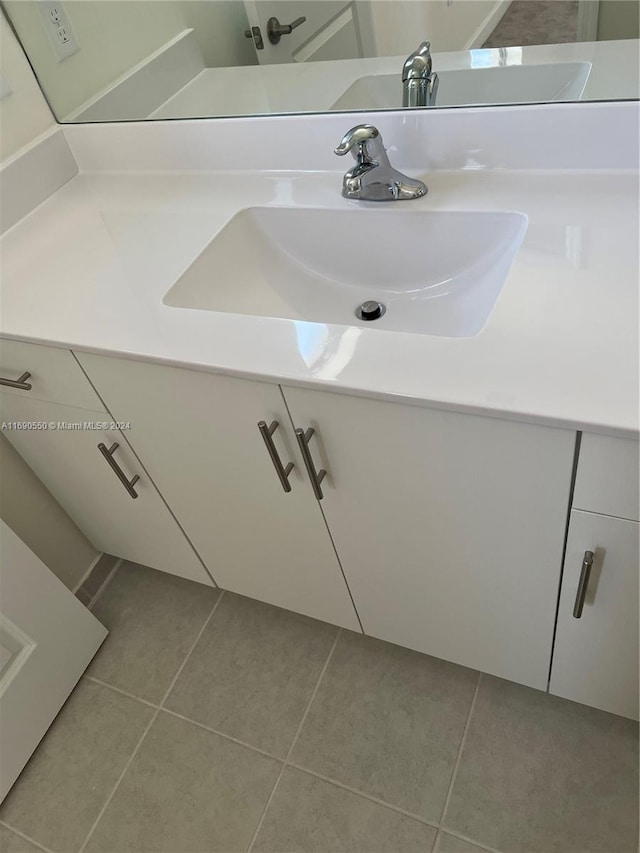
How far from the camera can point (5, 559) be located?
1.29 m

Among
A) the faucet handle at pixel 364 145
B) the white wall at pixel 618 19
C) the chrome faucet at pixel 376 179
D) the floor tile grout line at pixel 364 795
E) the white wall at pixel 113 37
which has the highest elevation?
the white wall at pixel 113 37

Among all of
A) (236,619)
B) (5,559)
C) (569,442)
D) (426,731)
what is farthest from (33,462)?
(569,442)

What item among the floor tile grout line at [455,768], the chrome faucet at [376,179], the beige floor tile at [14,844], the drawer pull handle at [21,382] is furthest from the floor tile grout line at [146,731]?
the chrome faucet at [376,179]

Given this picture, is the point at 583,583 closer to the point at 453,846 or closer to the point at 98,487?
the point at 453,846

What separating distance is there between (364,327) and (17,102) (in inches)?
36.7

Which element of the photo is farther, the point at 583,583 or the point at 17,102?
the point at 17,102

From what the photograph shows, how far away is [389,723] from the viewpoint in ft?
4.42

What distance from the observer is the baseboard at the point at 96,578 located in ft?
5.57

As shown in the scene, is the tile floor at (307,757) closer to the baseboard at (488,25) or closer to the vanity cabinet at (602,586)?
the vanity cabinet at (602,586)

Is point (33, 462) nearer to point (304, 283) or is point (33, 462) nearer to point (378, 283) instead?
point (304, 283)

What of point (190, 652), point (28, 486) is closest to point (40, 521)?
point (28, 486)

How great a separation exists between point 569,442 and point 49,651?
4.02 ft

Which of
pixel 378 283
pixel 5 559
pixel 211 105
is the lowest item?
pixel 5 559

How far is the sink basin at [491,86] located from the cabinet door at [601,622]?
66cm
